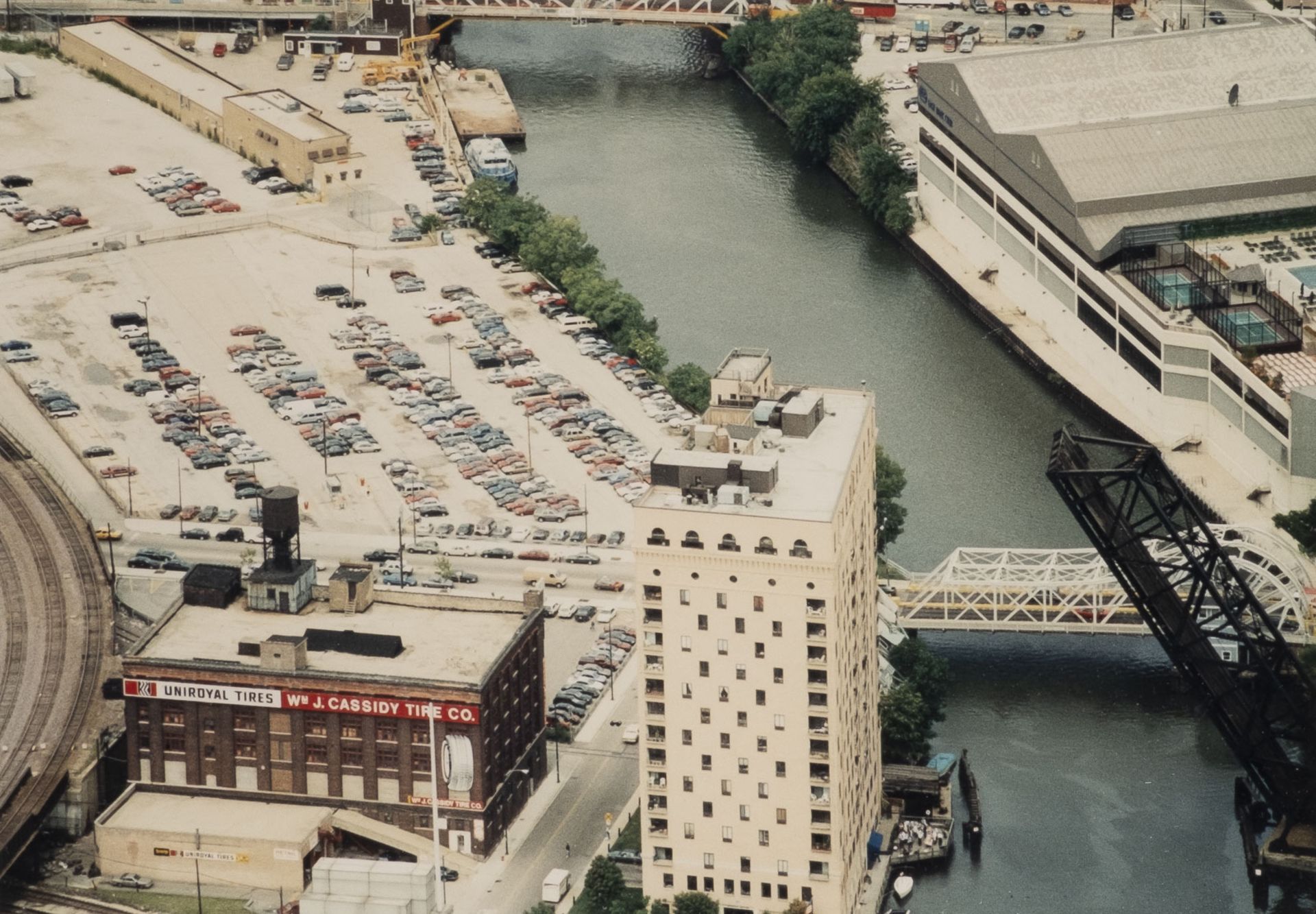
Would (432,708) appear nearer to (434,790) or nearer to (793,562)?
(434,790)

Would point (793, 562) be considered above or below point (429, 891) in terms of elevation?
above

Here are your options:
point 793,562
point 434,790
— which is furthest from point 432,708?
point 793,562

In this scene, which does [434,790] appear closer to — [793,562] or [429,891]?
[429,891]

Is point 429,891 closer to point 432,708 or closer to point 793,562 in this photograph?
point 432,708

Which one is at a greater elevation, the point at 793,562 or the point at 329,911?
the point at 793,562

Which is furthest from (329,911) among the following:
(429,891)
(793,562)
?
(793,562)
